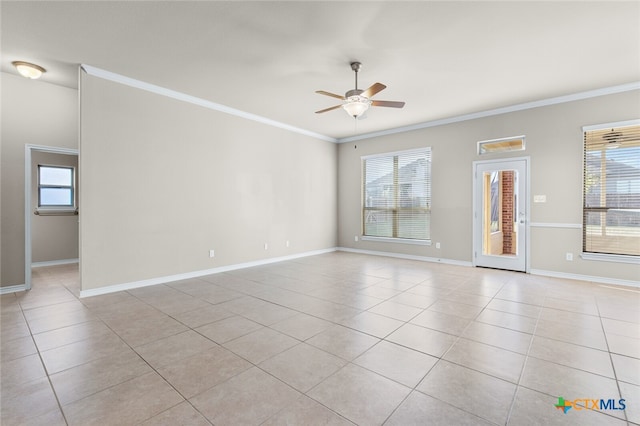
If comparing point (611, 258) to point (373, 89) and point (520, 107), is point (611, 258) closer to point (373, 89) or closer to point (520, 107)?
point (520, 107)

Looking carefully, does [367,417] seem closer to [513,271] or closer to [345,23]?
[345,23]

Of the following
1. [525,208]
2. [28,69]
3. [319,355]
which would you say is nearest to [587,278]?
[525,208]

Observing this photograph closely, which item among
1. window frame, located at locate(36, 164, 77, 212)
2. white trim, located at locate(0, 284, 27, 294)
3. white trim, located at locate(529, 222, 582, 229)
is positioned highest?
window frame, located at locate(36, 164, 77, 212)

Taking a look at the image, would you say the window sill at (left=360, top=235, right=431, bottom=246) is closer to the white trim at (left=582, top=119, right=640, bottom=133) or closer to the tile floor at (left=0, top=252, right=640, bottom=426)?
the tile floor at (left=0, top=252, right=640, bottom=426)

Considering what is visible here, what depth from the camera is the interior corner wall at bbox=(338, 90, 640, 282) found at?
15.4ft

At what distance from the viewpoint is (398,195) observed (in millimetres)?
7180

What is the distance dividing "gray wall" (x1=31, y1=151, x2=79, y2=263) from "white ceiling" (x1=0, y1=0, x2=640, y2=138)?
8.61ft

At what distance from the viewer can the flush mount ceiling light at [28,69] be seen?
3.76 metres

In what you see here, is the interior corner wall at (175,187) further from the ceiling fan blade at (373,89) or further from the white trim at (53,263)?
the ceiling fan blade at (373,89)

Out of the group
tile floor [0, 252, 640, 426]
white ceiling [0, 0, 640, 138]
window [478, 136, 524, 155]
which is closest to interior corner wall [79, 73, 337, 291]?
white ceiling [0, 0, 640, 138]

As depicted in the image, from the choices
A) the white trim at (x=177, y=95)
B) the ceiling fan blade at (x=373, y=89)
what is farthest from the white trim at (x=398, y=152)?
the ceiling fan blade at (x=373, y=89)

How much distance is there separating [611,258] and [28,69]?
8.83m

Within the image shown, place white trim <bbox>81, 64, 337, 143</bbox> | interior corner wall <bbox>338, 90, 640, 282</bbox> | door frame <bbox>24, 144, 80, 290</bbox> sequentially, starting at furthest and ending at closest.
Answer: interior corner wall <bbox>338, 90, 640, 282</bbox>
door frame <bbox>24, 144, 80, 290</bbox>
white trim <bbox>81, 64, 337, 143</bbox>

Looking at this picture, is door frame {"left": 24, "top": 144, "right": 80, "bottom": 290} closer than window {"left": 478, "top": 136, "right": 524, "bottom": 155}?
Yes
